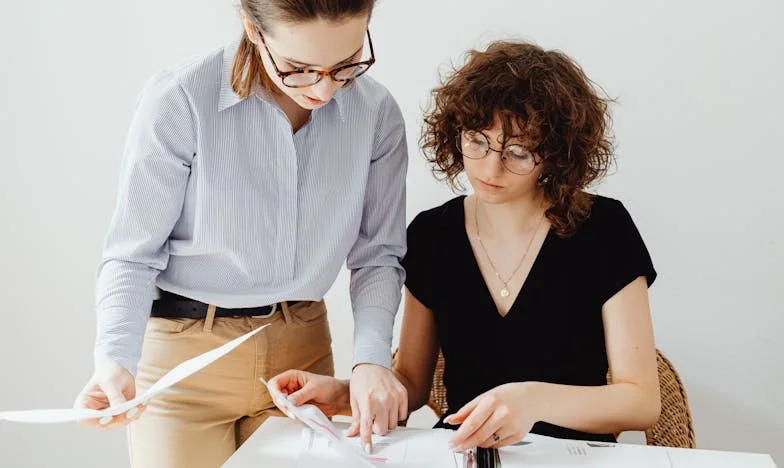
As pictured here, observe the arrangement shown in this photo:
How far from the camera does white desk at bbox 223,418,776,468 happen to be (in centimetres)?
128

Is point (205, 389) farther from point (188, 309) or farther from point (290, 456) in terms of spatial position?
point (290, 456)

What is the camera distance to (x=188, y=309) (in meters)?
1.55

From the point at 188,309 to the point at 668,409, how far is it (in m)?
1.00

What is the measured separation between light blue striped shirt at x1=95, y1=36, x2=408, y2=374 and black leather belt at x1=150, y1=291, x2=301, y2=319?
3 centimetres

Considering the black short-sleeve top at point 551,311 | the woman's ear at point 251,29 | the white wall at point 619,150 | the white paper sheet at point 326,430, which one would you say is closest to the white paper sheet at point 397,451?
the white paper sheet at point 326,430

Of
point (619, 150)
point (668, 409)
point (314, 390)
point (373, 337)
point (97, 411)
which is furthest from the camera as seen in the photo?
point (619, 150)

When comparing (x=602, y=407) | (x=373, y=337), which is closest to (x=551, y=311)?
(x=602, y=407)

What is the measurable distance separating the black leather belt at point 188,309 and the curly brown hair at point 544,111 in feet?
1.60

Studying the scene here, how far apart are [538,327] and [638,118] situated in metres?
0.76

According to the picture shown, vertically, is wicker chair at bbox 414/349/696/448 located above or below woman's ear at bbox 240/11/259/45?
below

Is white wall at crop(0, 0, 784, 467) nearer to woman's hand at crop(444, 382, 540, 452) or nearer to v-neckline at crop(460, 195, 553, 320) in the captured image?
v-neckline at crop(460, 195, 553, 320)

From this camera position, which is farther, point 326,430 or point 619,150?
point 619,150

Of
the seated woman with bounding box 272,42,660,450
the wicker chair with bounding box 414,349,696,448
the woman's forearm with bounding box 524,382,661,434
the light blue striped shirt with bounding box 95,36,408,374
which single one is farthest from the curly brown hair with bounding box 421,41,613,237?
the wicker chair with bounding box 414,349,696,448

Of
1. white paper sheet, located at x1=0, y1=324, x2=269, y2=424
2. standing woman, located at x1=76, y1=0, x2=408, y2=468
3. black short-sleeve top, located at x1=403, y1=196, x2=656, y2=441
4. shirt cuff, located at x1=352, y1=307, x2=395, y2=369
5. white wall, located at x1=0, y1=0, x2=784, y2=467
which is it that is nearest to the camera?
white paper sheet, located at x1=0, y1=324, x2=269, y2=424
